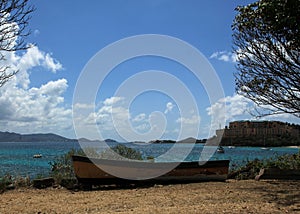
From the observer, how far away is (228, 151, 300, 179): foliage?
14289 mm

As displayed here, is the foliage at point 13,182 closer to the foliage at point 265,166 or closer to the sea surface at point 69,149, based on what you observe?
the sea surface at point 69,149

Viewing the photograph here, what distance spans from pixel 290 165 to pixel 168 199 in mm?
8228

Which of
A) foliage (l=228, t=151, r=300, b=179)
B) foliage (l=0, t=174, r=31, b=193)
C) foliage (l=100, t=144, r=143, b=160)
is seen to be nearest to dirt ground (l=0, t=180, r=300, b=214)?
foliage (l=0, t=174, r=31, b=193)

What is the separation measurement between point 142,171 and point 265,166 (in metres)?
5.92

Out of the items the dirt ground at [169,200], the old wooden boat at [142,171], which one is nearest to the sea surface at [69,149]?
the old wooden boat at [142,171]

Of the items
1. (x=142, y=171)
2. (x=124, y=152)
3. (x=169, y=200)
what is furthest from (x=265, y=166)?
(x=169, y=200)

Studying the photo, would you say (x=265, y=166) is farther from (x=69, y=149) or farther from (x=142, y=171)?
(x=69, y=149)

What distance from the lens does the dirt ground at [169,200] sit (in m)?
7.46

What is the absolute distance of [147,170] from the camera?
39.7 ft

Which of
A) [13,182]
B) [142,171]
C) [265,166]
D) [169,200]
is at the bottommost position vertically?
[13,182]

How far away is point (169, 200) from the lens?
28.4 ft

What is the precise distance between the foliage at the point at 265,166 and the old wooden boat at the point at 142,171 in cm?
153

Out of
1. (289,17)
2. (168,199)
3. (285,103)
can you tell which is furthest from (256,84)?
(168,199)

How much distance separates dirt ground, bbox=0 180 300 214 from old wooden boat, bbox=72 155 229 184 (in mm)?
826
